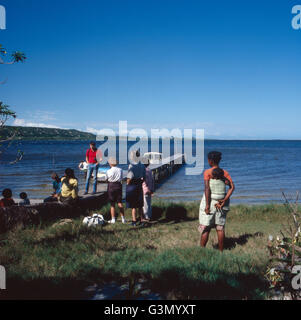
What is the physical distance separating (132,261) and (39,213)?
351 cm

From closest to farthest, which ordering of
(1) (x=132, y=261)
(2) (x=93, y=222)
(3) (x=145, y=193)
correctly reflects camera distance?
1. (1) (x=132, y=261)
2. (2) (x=93, y=222)
3. (3) (x=145, y=193)

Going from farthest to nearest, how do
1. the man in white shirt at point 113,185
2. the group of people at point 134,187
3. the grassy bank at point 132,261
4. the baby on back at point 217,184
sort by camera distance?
the man in white shirt at point 113,185
the group of people at point 134,187
the baby on back at point 217,184
the grassy bank at point 132,261

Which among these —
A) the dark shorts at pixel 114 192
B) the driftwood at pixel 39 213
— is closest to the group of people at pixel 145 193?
the dark shorts at pixel 114 192

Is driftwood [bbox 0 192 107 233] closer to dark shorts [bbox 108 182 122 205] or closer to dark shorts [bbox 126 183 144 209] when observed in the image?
dark shorts [bbox 108 182 122 205]

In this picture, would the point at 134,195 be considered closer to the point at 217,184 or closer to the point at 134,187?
the point at 134,187

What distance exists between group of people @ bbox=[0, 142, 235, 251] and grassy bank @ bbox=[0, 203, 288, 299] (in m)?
0.48

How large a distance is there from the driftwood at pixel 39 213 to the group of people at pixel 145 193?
1.04 feet

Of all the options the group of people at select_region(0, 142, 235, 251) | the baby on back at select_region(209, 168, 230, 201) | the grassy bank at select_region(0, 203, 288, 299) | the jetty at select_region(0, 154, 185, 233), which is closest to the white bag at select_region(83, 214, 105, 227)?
the grassy bank at select_region(0, 203, 288, 299)

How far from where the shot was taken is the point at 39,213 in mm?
6848

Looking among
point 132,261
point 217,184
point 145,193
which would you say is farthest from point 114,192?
point 217,184

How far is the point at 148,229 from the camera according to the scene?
686 cm

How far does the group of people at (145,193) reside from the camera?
15.8 ft

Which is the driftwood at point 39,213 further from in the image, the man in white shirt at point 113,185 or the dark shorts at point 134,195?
the dark shorts at point 134,195
